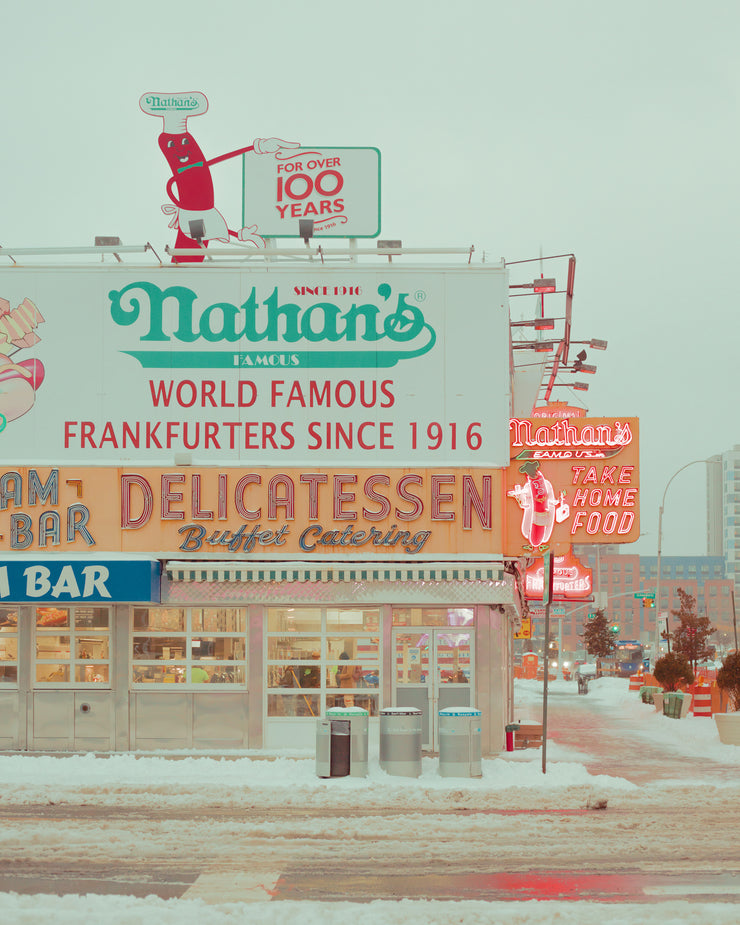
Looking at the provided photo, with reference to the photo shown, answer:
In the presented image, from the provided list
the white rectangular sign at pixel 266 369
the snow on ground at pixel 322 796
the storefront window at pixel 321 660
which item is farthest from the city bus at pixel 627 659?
the snow on ground at pixel 322 796

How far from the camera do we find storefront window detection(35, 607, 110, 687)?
21719 millimetres

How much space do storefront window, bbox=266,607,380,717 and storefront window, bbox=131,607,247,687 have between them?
2.22ft

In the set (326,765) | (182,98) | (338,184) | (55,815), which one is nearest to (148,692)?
(326,765)

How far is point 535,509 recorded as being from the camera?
71.0 ft

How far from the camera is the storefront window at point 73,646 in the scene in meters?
21.7

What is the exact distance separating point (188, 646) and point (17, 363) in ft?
22.4

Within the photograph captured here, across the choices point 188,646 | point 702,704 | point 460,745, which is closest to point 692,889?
point 460,745

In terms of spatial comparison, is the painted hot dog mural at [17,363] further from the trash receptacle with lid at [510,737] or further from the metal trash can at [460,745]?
the trash receptacle with lid at [510,737]

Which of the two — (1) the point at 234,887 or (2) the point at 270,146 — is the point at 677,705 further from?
(1) the point at 234,887

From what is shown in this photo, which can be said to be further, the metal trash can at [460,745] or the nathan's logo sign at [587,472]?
the nathan's logo sign at [587,472]

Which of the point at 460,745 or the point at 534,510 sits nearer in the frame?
the point at 460,745

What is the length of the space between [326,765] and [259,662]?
447cm

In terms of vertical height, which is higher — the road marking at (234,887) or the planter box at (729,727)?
the road marking at (234,887)

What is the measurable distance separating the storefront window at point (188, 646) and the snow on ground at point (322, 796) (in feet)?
5.65
